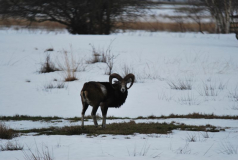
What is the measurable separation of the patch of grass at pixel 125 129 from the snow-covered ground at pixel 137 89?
1.20 feet

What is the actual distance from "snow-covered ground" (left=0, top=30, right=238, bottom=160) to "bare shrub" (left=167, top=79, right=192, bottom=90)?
0.12 metres

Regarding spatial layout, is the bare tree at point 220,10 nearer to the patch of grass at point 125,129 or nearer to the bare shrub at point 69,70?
the bare shrub at point 69,70

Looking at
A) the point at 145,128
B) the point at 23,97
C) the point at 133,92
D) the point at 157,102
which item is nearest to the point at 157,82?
the point at 133,92

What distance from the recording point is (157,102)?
14008mm

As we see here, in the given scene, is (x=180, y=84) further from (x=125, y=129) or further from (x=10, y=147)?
(x=10, y=147)

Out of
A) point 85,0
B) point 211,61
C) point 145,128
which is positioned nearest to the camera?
point 145,128

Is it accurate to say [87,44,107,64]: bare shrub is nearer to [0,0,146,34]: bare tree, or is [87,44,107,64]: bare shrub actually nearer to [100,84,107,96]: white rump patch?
[0,0,146,34]: bare tree

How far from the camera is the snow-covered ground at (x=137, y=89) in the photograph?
7660mm

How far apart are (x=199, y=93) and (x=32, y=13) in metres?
15.7

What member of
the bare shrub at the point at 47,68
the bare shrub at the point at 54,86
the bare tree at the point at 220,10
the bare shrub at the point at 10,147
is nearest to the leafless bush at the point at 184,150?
the bare shrub at the point at 10,147

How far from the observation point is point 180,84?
15.8m

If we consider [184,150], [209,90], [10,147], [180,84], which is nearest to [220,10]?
[180,84]

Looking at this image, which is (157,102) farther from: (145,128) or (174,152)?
(174,152)

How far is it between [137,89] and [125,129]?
6.48 m
